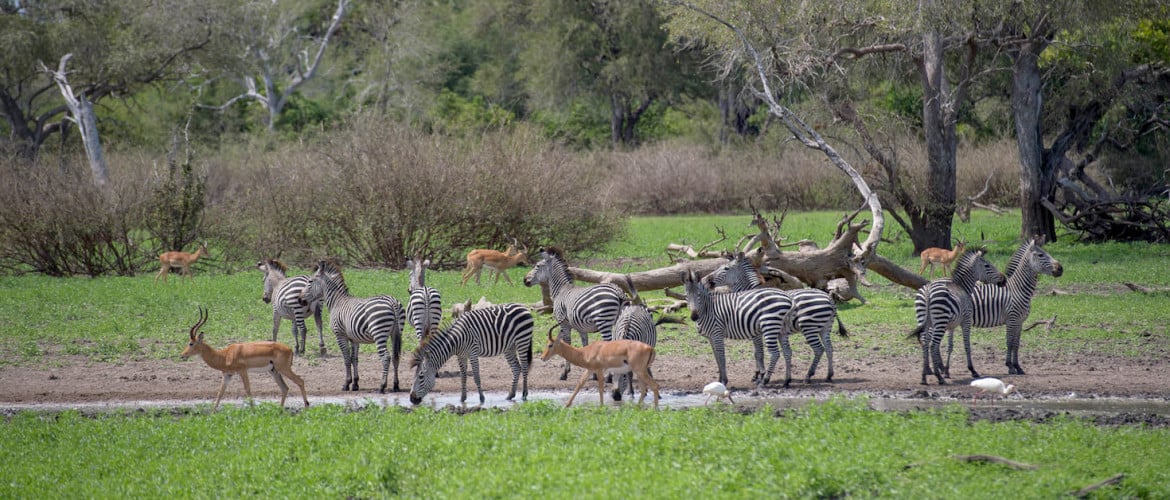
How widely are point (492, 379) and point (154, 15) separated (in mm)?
32816

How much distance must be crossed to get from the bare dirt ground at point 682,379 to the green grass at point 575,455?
1.95 m

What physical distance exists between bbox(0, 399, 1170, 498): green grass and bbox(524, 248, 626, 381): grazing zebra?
2.75m

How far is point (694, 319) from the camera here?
13047 millimetres

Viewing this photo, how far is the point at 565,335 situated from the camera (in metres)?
14.3

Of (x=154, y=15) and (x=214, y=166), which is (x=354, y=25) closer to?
(x=154, y=15)

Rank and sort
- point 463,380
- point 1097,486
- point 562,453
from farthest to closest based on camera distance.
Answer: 1. point 463,380
2. point 562,453
3. point 1097,486

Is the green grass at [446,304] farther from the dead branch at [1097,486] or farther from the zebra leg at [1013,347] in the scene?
the dead branch at [1097,486]

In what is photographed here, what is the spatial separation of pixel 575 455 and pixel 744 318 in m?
4.67

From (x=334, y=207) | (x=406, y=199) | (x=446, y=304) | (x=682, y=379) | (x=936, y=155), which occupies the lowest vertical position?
(x=682, y=379)

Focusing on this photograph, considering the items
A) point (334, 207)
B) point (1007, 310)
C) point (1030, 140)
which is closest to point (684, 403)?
point (1007, 310)

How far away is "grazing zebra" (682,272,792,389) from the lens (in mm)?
12797

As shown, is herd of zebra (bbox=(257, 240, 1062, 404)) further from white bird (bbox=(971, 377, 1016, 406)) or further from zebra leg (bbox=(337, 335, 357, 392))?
white bird (bbox=(971, 377, 1016, 406))

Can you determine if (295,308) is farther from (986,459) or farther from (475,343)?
(986,459)

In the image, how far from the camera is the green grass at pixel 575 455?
Answer: 796 cm
